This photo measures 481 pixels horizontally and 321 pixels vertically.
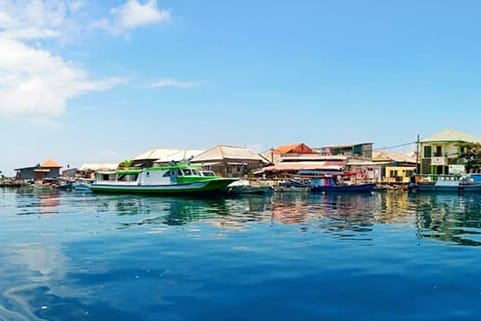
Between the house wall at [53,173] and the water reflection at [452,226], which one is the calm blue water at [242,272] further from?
the house wall at [53,173]

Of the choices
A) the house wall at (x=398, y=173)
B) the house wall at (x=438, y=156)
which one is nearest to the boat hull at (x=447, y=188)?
the house wall at (x=398, y=173)

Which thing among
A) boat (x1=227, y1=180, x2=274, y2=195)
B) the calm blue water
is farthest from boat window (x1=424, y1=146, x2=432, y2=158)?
the calm blue water

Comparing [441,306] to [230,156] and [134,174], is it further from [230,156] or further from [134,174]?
[230,156]

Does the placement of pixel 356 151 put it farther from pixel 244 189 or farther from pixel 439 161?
pixel 244 189

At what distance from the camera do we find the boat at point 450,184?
51.6 m

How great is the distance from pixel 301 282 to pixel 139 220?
15572 mm

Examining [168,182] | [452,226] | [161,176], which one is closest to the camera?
[452,226]

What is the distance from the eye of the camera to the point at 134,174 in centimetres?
5116

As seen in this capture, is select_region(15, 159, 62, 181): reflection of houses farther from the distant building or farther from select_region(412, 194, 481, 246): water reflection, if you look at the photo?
select_region(412, 194, 481, 246): water reflection

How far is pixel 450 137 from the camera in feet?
217

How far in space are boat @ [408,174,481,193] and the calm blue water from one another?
110 ft

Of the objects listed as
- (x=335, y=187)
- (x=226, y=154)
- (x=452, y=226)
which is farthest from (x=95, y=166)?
(x=452, y=226)

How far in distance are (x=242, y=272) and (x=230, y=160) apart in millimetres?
54841

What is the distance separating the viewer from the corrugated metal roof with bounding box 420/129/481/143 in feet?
215
